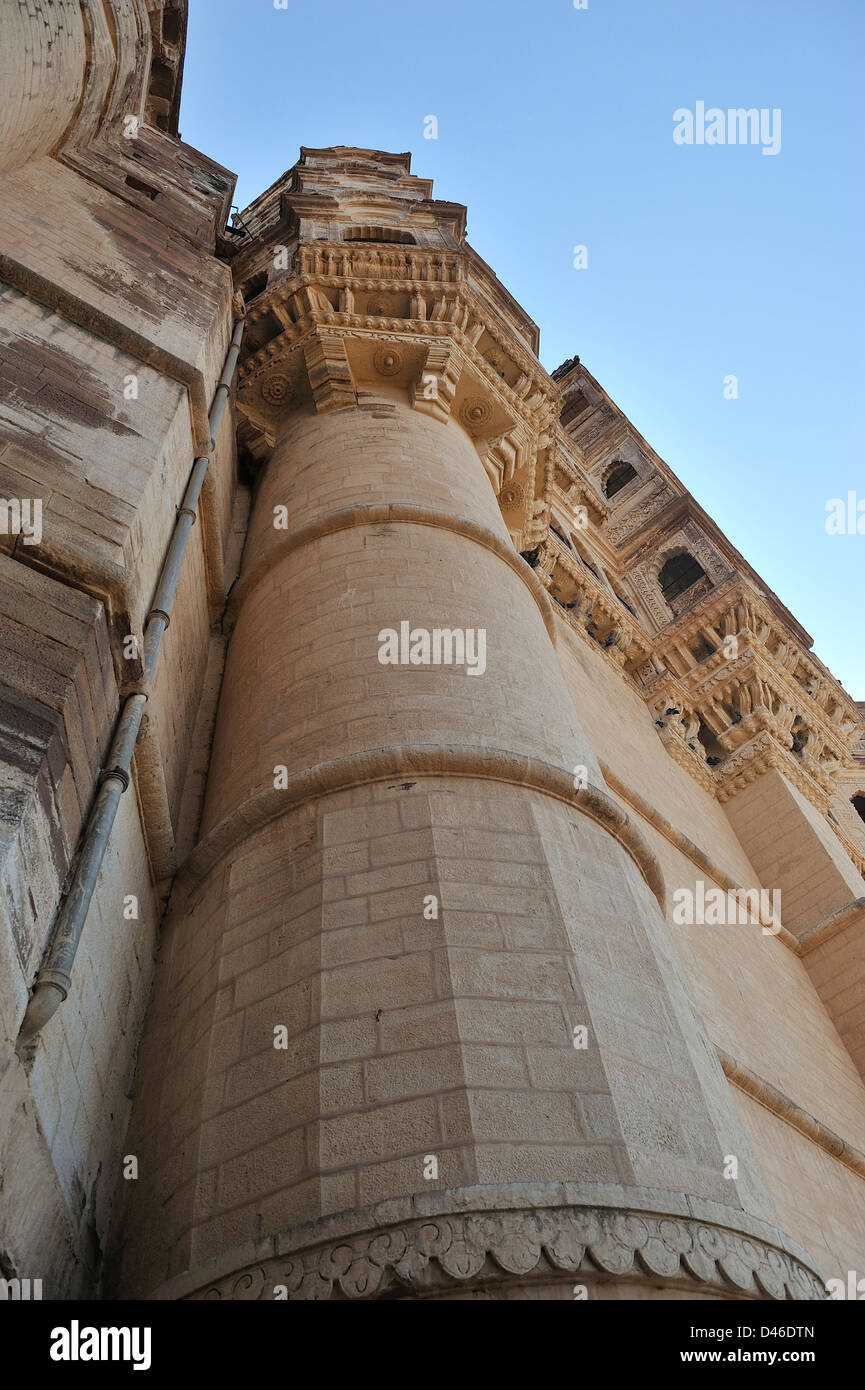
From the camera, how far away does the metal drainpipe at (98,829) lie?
8.92 feet

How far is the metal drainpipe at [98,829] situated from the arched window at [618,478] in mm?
14172

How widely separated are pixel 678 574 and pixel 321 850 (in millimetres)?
12508

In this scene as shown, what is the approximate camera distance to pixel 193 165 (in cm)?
995

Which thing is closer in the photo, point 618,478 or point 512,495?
point 512,495

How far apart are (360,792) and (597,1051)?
1.43 m

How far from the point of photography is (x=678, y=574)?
15.5 meters

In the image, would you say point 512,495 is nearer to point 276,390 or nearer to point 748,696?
point 276,390

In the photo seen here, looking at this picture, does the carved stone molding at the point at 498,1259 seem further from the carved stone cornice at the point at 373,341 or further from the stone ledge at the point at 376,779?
the carved stone cornice at the point at 373,341

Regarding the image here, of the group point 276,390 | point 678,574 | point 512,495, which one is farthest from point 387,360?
point 678,574

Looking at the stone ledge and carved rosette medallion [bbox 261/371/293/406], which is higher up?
carved rosette medallion [bbox 261/371/293/406]

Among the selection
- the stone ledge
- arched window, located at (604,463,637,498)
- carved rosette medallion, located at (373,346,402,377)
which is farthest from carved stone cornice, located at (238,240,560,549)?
arched window, located at (604,463,637,498)

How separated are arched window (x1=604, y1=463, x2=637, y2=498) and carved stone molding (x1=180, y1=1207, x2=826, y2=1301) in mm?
16356

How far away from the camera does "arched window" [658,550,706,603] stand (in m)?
15.2

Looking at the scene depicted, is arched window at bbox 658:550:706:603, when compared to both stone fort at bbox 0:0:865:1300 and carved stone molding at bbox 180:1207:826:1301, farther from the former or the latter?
carved stone molding at bbox 180:1207:826:1301
